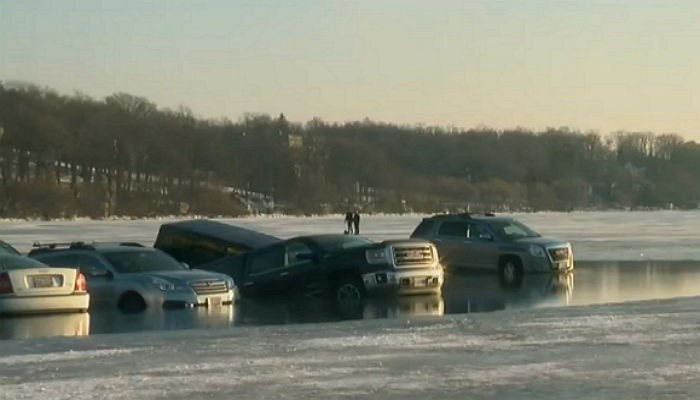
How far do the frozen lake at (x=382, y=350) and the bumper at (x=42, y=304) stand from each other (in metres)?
0.28

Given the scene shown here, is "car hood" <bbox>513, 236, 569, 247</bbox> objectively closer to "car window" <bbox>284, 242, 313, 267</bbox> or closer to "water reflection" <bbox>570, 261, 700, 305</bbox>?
"water reflection" <bbox>570, 261, 700, 305</bbox>

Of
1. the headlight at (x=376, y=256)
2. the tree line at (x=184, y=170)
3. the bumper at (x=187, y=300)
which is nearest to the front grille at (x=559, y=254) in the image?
the headlight at (x=376, y=256)

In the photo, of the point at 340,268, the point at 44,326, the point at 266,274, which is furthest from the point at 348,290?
the point at 44,326

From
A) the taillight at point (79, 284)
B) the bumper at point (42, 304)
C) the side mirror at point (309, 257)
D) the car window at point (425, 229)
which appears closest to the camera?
the bumper at point (42, 304)

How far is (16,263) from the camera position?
2322 cm

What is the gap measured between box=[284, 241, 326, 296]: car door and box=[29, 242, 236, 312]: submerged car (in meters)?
2.15

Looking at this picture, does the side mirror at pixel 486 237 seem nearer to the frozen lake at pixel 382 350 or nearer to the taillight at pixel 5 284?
the frozen lake at pixel 382 350

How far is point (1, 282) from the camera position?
892 inches

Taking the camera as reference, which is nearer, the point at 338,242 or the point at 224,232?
the point at 338,242

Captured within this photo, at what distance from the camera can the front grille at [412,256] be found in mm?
25797

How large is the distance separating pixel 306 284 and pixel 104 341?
8.94 meters

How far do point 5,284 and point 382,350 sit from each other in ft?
29.4

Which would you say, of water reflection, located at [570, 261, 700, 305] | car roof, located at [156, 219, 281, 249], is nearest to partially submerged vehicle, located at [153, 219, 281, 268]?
car roof, located at [156, 219, 281, 249]

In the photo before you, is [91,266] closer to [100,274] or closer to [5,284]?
[100,274]
